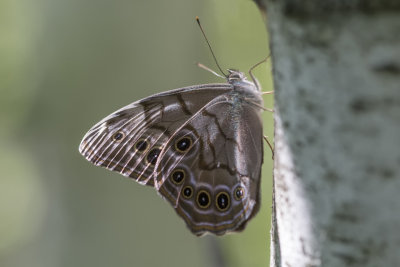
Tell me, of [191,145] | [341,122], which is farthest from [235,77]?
[341,122]

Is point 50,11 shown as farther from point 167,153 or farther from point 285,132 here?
point 285,132

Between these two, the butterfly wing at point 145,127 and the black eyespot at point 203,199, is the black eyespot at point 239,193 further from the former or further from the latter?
the butterfly wing at point 145,127

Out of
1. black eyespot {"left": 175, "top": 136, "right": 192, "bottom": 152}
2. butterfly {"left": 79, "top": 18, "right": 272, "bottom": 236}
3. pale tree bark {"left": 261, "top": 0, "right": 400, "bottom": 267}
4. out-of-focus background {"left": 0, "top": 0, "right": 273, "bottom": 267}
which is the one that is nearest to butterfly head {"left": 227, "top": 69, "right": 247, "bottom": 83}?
butterfly {"left": 79, "top": 18, "right": 272, "bottom": 236}

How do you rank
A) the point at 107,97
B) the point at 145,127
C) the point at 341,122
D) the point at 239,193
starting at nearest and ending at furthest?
1. the point at 341,122
2. the point at 239,193
3. the point at 145,127
4. the point at 107,97

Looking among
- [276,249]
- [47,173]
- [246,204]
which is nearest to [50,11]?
[47,173]

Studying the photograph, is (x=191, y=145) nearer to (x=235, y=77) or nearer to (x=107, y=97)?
(x=235, y=77)
